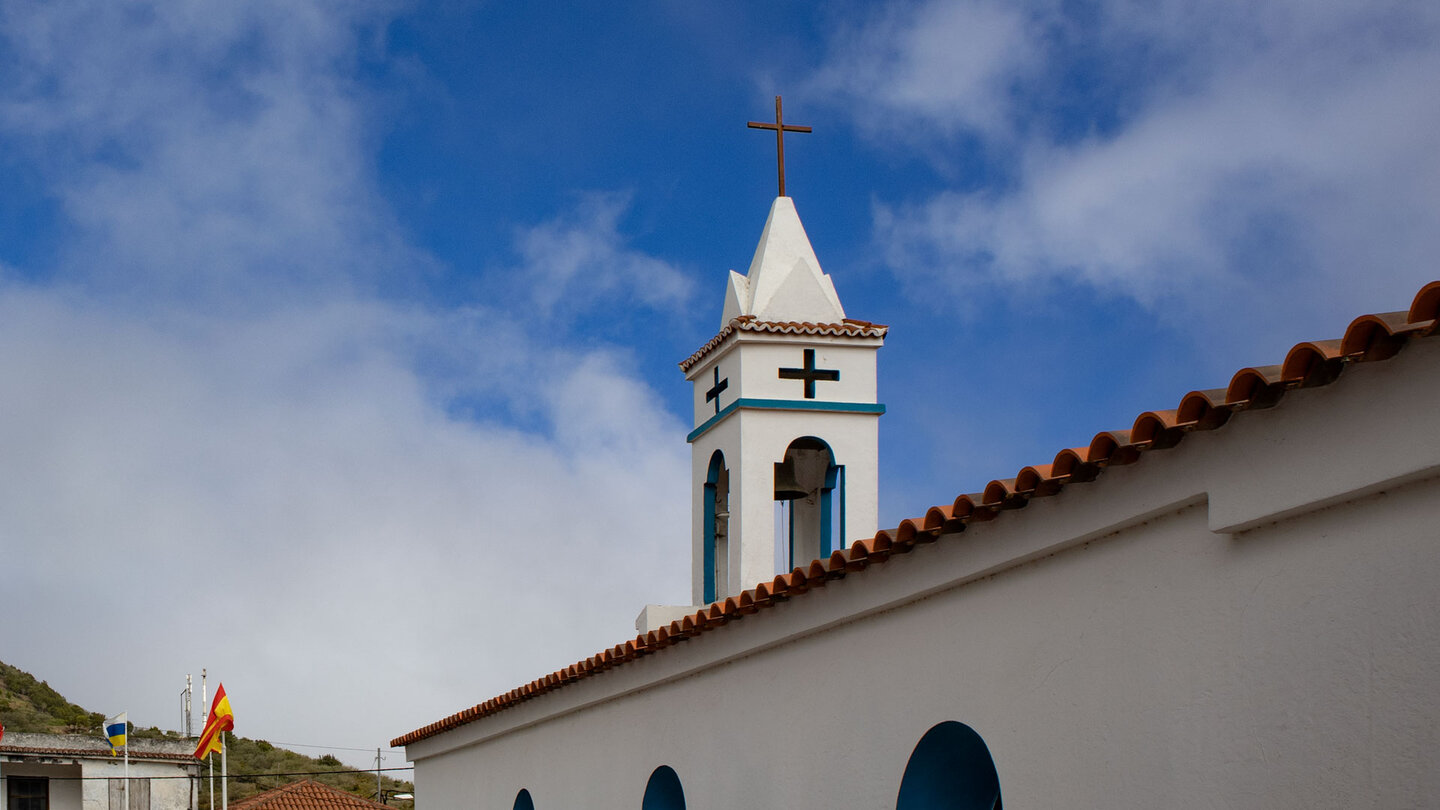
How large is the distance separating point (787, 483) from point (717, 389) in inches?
47.7

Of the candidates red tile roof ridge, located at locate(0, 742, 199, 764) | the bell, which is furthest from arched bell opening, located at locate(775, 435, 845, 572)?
red tile roof ridge, located at locate(0, 742, 199, 764)

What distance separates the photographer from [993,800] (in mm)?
8461

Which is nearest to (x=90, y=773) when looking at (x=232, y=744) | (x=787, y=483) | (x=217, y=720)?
→ (x=217, y=720)

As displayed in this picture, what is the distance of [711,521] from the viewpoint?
50.8 ft

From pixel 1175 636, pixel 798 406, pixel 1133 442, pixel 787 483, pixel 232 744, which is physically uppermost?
pixel 798 406

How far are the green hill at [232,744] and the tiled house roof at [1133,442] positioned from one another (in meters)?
38.9

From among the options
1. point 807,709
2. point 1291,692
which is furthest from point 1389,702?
point 807,709

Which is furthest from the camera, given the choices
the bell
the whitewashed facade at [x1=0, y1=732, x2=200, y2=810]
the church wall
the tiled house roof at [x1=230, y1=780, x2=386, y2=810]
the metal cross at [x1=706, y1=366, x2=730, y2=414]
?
the whitewashed facade at [x1=0, y1=732, x2=200, y2=810]

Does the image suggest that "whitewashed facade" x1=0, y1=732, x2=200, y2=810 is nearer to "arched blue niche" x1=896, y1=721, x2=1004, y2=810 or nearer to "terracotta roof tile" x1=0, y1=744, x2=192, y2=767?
"terracotta roof tile" x1=0, y1=744, x2=192, y2=767

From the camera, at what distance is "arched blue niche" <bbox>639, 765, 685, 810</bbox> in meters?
11.6

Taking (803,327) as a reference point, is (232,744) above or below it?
below

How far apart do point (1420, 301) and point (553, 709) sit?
33.8 feet

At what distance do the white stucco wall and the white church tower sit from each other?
454 centimetres

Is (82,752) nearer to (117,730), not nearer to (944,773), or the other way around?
(117,730)
